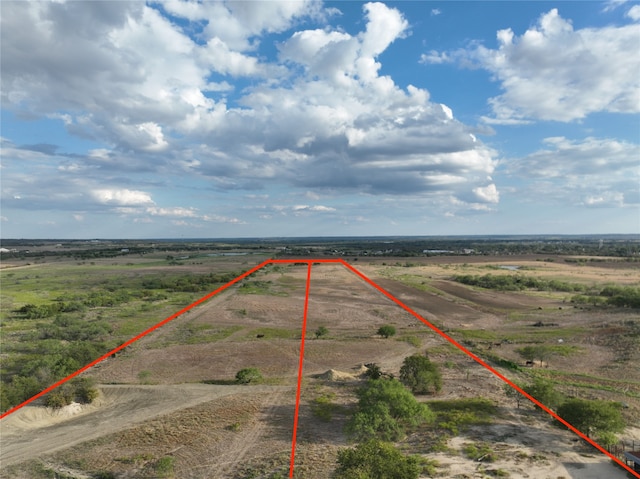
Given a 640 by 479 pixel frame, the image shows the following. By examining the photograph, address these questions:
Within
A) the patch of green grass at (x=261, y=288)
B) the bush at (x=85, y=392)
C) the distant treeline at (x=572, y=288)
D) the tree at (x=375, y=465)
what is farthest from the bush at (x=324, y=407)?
the distant treeline at (x=572, y=288)

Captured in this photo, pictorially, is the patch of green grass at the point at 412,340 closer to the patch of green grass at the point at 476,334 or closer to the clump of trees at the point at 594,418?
the patch of green grass at the point at 476,334

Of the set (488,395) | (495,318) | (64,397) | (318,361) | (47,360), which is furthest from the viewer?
(495,318)

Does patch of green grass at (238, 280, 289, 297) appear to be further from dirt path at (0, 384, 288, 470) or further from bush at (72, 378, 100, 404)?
bush at (72, 378, 100, 404)

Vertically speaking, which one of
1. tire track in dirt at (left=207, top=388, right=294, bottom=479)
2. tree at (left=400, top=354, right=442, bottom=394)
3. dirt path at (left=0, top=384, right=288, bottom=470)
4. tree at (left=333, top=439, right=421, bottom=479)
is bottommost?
dirt path at (left=0, top=384, right=288, bottom=470)

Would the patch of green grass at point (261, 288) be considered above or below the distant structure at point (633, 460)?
below

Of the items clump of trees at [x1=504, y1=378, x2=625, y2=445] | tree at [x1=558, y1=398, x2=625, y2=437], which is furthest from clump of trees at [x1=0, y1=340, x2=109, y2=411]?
tree at [x1=558, y1=398, x2=625, y2=437]

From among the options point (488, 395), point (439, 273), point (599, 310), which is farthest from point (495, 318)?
point (439, 273)

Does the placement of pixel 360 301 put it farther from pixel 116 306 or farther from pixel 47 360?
pixel 47 360
